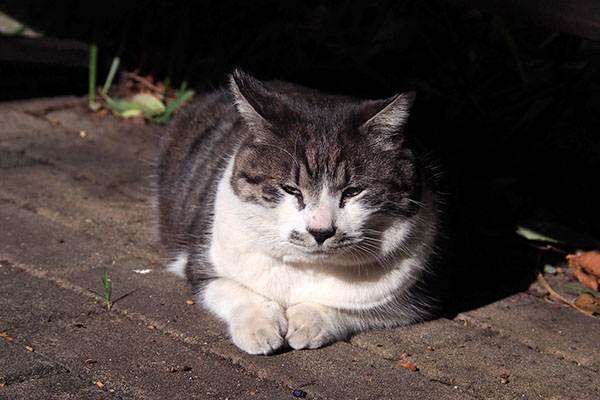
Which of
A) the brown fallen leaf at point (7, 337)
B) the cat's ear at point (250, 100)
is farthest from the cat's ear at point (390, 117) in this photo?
the brown fallen leaf at point (7, 337)

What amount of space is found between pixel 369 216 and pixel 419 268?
0.39 m

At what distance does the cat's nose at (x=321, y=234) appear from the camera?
7.59 feet

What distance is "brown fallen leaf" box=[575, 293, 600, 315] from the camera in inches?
116

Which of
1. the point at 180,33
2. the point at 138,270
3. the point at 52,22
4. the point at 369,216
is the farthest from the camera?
the point at 52,22

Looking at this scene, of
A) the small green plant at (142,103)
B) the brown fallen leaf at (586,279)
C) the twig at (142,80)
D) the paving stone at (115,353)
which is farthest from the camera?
the twig at (142,80)

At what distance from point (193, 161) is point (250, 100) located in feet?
3.21

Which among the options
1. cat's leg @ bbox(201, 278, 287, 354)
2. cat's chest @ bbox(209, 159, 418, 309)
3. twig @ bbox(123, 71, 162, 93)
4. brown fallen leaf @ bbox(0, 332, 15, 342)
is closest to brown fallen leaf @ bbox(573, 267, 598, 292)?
cat's chest @ bbox(209, 159, 418, 309)

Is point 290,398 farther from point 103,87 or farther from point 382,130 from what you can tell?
point 103,87

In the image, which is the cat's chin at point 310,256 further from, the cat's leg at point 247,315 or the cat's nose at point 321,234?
the cat's leg at point 247,315

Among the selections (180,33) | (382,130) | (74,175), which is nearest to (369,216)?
(382,130)

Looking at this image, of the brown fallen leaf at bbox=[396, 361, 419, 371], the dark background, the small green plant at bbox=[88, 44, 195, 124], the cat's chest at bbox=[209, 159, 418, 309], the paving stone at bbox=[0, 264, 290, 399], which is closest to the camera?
the paving stone at bbox=[0, 264, 290, 399]

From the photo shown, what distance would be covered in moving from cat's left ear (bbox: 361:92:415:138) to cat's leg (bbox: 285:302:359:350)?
1.98 ft

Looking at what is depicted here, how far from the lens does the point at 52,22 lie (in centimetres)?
547

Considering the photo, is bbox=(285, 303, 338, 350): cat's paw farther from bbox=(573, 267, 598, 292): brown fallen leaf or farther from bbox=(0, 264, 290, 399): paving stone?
bbox=(573, 267, 598, 292): brown fallen leaf
